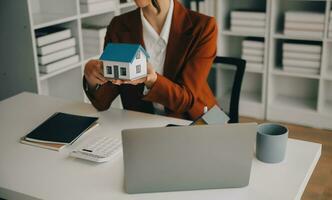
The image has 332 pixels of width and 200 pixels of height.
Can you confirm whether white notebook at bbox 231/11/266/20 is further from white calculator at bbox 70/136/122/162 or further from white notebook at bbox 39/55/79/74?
white calculator at bbox 70/136/122/162

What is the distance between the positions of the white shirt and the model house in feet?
1.26

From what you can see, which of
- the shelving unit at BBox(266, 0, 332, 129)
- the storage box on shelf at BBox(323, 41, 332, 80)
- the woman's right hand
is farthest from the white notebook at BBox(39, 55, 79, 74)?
the storage box on shelf at BBox(323, 41, 332, 80)

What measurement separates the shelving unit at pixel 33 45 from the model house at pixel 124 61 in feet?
3.47

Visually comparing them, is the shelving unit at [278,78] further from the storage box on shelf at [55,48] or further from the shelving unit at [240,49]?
the storage box on shelf at [55,48]

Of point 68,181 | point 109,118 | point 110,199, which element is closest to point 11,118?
point 109,118

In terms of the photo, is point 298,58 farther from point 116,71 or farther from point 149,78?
point 116,71

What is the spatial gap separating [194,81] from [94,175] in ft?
2.12

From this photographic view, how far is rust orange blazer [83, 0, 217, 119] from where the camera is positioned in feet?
5.70

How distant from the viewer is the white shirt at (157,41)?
1.83 metres

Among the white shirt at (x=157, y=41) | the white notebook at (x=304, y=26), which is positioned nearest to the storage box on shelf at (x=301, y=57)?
the white notebook at (x=304, y=26)

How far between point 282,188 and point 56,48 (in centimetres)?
173

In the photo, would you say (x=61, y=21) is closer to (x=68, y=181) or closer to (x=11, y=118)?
(x=11, y=118)

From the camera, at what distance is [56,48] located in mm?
2559

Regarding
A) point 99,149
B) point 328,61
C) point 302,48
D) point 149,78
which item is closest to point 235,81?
point 149,78
